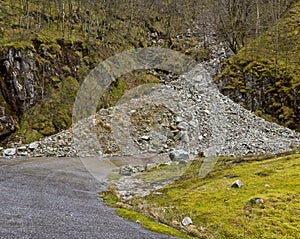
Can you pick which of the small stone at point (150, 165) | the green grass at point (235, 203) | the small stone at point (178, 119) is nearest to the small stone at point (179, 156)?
the small stone at point (150, 165)

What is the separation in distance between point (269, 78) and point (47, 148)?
32.8 meters

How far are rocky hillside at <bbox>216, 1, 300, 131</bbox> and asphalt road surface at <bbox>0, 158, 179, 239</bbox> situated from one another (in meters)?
27.5

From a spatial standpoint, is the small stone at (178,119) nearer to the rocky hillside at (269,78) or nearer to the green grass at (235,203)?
the rocky hillside at (269,78)

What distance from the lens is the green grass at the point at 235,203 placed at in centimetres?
1299

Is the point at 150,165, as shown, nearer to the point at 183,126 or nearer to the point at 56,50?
the point at 183,126

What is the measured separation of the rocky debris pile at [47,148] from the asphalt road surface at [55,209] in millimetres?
7098

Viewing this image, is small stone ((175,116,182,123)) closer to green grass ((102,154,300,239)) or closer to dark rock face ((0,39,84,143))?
green grass ((102,154,300,239))

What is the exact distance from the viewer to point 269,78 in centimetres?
4247

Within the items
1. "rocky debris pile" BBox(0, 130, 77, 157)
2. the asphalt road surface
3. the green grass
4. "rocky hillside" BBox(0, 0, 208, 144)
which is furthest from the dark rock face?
the green grass

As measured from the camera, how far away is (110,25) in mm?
69812

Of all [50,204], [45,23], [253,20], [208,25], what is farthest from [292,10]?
[50,204]

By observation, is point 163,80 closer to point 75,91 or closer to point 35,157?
point 75,91

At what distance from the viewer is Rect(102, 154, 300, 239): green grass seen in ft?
42.6

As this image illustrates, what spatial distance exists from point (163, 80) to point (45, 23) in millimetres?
26572
